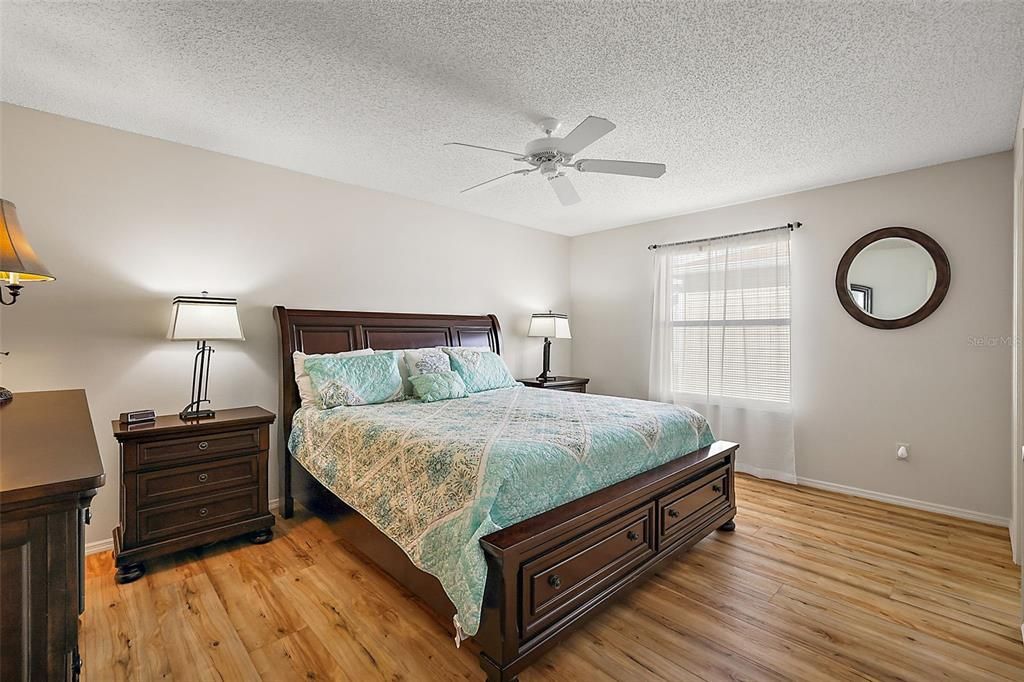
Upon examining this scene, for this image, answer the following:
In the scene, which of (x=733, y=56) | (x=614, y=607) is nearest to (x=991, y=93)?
(x=733, y=56)

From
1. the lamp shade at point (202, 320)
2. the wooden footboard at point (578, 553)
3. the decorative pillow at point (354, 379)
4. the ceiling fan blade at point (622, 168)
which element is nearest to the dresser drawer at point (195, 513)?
the decorative pillow at point (354, 379)

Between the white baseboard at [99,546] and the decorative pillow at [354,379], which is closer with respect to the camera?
the white baseboard at [99,546]

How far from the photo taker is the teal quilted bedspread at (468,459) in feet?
6.01

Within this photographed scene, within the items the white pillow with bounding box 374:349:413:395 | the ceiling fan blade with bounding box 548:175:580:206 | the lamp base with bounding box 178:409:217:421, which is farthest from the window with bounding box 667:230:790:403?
the lamp base with bounding box 178:409:217:421

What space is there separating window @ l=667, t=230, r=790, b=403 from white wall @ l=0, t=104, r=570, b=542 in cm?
270

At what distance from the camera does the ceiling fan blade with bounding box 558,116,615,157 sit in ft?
6.91

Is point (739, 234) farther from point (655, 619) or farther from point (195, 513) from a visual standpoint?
point (195, 513)

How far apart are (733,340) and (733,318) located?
0.21 m

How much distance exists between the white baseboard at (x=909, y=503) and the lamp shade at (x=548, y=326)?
101 inches

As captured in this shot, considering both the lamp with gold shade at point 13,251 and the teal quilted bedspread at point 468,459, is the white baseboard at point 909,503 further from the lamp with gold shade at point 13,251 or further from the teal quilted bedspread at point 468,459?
the lamp with gold shade at point 13,251

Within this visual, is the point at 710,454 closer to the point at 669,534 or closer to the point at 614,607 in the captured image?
the point at 669,534

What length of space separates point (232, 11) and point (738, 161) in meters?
3.09

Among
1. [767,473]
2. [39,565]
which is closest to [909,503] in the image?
[767,473]

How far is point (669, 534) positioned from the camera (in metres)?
2.58
